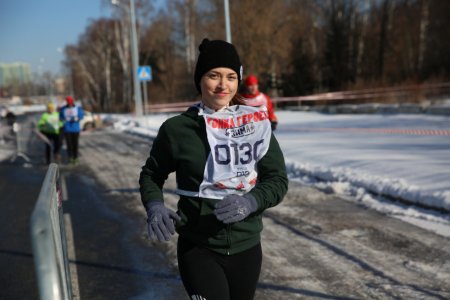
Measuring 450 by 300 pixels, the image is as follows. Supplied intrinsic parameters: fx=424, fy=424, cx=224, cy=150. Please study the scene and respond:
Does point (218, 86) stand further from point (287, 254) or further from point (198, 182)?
point (287, 254)

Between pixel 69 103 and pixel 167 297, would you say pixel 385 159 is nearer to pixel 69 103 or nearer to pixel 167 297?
pixel 167 297

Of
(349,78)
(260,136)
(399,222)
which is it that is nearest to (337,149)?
(399,222)

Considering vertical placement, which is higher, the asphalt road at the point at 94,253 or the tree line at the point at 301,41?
the tree line at the point at 301,41

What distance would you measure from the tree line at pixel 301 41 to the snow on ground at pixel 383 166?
46.3 feet

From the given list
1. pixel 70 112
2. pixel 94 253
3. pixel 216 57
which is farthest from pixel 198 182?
pixel 70 112

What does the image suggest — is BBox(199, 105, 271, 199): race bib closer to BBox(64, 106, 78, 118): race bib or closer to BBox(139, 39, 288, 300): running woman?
BBox(139, 39, 288, 300): running woman

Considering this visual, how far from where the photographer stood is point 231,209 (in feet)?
5.88

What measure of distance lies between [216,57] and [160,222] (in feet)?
2.67

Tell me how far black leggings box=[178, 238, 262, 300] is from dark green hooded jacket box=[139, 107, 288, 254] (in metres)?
0.04

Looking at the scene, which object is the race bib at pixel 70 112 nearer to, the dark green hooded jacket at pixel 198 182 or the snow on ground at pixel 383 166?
the snow on ground at pixel 383 166

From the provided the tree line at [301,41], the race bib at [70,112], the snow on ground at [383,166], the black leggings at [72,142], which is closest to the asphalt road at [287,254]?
the snow on ground at [383,166]

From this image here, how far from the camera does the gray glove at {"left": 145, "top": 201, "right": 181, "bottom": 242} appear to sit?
1.86m

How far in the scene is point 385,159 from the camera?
855 cm

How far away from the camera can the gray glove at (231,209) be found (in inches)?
70.5
